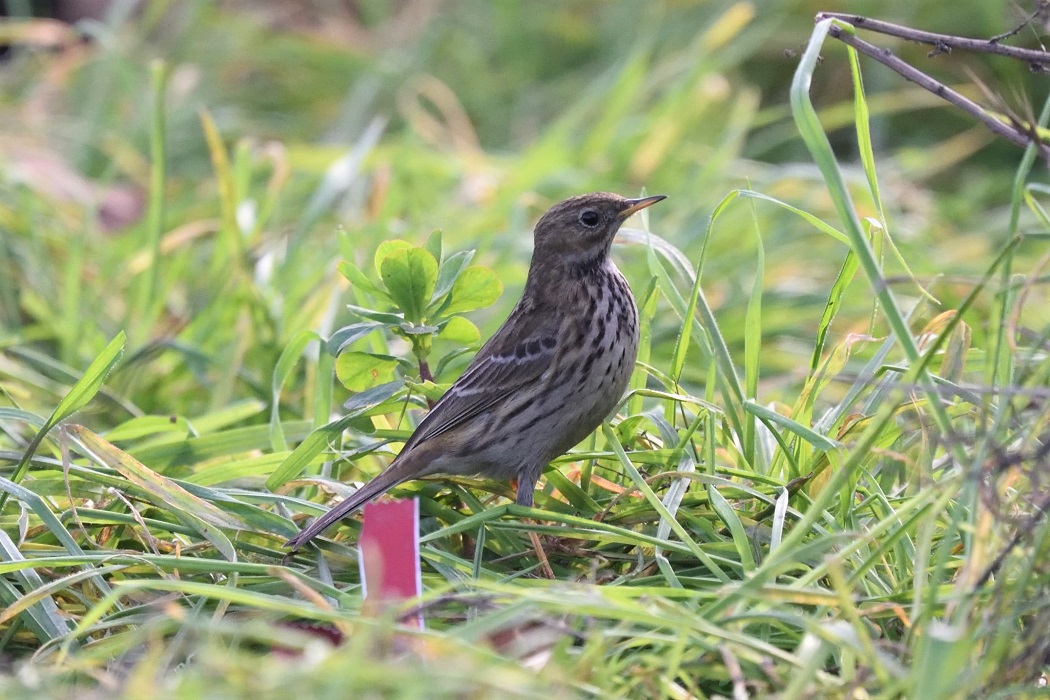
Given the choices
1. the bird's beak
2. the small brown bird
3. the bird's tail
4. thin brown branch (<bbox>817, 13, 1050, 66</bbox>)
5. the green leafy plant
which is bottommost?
Result: the bird's tail

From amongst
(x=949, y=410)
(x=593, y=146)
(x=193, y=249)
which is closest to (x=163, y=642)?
(x=949, y=410)

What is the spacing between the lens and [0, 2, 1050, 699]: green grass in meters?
2.49

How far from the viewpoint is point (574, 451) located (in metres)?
3.65

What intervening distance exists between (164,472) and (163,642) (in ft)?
3.04

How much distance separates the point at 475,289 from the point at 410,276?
20 cm

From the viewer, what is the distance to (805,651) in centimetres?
249

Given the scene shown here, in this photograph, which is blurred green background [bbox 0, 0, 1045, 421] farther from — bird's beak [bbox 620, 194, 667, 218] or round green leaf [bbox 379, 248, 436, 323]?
round green leaf [bbox 379, 248, 436, 323]

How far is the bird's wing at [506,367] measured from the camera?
3.49 metres

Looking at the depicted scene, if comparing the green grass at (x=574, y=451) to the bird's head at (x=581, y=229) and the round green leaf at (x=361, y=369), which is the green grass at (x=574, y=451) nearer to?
the round green leaf at (x=361, y=369)

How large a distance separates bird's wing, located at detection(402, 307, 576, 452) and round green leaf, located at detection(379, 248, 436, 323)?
1.01ft

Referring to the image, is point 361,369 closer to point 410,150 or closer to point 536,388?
point 536,388

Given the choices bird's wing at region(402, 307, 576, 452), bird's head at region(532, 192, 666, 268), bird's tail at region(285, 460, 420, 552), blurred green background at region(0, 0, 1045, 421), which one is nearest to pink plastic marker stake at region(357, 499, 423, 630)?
bird's tail at region(285, 460, 420, 552)

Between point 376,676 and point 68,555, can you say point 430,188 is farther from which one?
point 376,676

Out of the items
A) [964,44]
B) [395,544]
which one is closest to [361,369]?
[395,544]
